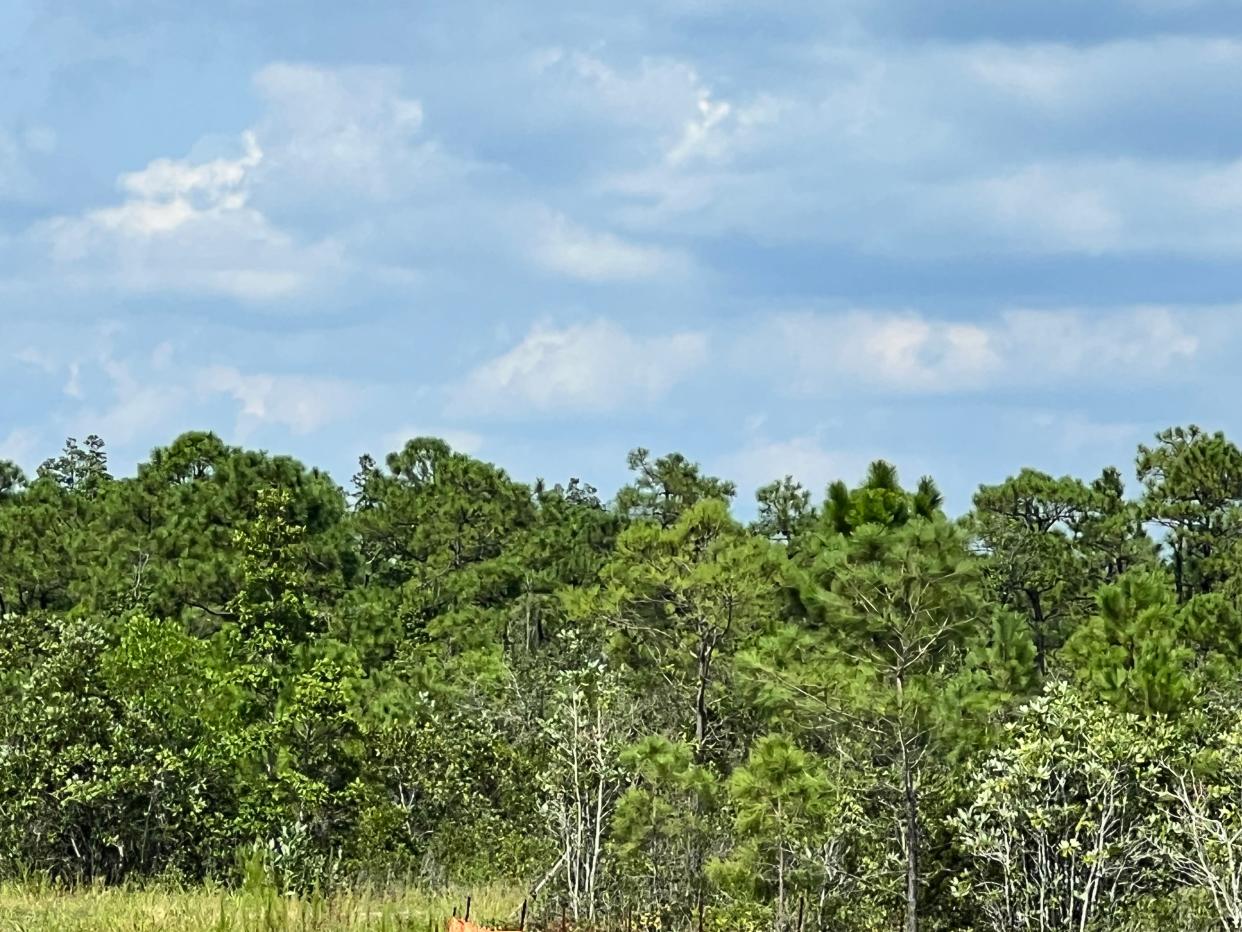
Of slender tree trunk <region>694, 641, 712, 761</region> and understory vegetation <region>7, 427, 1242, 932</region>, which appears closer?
understory vegetation <region>7, 427, 1242, 932</region>

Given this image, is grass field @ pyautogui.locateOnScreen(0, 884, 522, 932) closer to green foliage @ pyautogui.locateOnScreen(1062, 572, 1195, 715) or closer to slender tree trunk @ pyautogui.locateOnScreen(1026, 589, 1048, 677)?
green foliage @ pyautogui.locateOnScreen(1062, 572, 1195, 715)

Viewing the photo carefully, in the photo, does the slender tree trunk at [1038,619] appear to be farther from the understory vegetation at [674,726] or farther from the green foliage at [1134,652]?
the green foliage at [1134,652]

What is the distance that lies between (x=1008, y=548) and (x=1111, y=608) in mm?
22652

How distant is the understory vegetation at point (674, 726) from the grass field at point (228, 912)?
0.36ft

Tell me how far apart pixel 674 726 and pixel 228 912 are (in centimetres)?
897

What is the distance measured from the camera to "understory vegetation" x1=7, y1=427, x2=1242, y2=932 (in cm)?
1809

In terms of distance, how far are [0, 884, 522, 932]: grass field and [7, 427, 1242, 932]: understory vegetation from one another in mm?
109

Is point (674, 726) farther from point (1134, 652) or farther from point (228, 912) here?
point (228, 912)

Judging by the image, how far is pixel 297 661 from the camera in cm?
2819

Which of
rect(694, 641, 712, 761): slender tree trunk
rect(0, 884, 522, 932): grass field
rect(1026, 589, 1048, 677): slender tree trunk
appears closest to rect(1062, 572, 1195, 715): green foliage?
rect(694, 641, 712, 761): slender tree trunk

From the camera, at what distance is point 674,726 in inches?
1025

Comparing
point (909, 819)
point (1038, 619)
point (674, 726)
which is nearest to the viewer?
point (909, 819)

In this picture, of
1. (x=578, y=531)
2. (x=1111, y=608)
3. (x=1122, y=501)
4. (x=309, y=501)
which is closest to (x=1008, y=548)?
(x=1122, y=501)

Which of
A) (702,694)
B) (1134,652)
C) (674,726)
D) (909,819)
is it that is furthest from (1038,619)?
(909,819)
